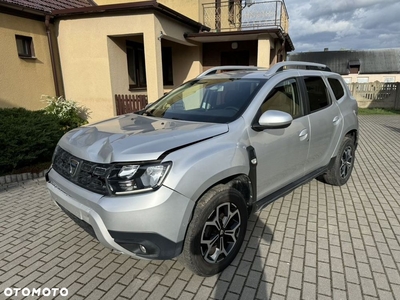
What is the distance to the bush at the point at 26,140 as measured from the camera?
4.64 m

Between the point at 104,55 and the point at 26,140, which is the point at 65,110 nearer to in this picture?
the point at 104,55

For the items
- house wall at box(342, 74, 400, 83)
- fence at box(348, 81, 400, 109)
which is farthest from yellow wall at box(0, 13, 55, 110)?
house wall at box(342, 74, 400, 83)

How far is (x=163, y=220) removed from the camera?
1977 millimetres

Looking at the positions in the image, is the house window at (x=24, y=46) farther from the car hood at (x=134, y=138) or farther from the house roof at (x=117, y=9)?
the car hood at (x=134, y=138)

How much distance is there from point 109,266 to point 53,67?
25.9 feet

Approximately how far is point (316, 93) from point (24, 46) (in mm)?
8124

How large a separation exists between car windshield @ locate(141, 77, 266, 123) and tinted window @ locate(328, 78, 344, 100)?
1613mm

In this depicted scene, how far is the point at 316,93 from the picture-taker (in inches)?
143

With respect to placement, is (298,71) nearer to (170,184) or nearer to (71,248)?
(170,184)

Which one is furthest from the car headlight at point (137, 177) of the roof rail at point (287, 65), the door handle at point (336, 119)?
the door handle at point (336, 119)

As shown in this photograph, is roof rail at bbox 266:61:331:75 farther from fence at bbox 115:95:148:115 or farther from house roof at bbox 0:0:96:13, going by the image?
house roof at bbox 0:0:96:13

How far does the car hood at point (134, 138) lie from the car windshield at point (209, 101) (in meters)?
0.22

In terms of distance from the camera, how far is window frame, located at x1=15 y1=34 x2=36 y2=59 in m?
7.64

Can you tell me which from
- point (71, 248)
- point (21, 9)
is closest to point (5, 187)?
point (71, 248)
